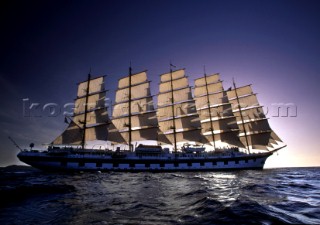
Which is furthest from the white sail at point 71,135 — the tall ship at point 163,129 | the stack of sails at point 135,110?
the stack of sails at point 135,110

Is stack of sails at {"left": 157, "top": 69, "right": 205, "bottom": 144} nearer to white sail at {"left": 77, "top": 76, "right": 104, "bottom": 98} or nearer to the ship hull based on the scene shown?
the ship hull

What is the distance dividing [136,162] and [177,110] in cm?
2056

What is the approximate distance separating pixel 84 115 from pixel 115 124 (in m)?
8.45

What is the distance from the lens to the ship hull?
36531mm

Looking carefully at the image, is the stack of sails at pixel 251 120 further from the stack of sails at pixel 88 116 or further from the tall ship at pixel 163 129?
the stack of sails at pixel 88 116

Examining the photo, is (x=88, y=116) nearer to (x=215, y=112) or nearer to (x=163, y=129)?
(x=163, y=129)

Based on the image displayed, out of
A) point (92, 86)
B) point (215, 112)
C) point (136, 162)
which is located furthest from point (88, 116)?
point (215, 112)

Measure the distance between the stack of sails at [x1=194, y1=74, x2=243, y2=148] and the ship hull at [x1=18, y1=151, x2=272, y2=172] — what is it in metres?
9.35

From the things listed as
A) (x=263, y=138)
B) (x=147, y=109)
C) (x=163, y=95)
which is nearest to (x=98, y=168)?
(x=147, y=109)

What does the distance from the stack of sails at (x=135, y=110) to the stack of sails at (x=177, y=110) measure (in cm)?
531

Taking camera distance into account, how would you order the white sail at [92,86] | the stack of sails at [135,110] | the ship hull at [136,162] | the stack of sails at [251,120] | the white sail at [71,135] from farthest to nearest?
the stack of sails at [251,120] < the white sail at [92,86] < the stack of sails at [135,110] < the white sail at [71,135] < the ship hull at [136,162]

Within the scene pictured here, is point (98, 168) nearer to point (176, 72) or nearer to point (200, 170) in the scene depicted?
point (200, 170)

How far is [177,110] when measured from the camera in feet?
176

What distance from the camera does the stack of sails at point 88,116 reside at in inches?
1788
